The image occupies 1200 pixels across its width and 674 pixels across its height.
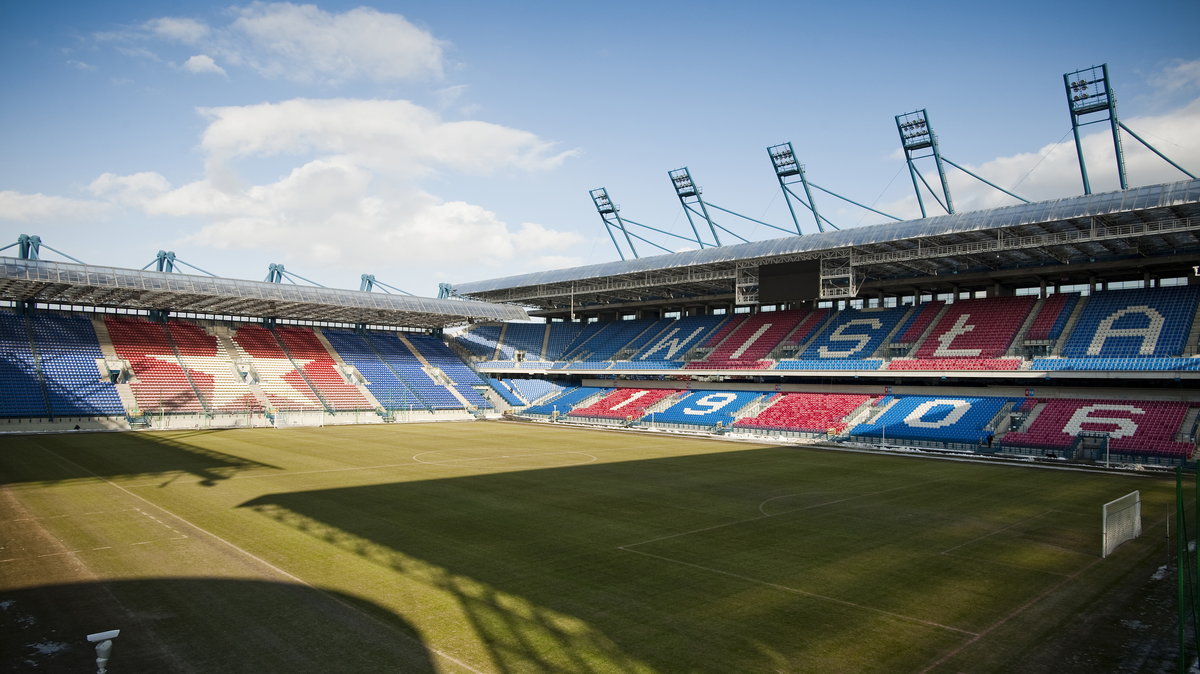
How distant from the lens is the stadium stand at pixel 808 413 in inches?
1791

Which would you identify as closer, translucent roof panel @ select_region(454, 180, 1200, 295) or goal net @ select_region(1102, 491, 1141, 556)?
goal net @ select_region(1102, 491, 1141, 556)

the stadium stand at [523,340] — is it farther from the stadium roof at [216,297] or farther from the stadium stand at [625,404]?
the stadium stand at [625,404]

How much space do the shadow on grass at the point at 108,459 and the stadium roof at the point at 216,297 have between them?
12.2 m

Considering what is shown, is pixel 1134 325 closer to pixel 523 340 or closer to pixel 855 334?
pixel 855 334

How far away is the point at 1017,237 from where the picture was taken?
1617 inches

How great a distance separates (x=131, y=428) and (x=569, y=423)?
30750 mm

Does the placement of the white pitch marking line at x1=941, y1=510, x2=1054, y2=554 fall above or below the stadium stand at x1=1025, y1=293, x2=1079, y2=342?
below

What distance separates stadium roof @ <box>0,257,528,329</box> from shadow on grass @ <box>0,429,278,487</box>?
40.2 feet

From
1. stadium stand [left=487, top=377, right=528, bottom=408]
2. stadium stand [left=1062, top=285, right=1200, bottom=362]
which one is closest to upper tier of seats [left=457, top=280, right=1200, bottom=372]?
stadium stand [left=1062, top=285, right=1200, bottom=362]

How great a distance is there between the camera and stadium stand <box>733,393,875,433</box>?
4550cm

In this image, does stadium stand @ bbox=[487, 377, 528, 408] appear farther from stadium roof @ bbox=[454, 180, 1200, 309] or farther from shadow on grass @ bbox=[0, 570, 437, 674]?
shadow on grass @ bbox=[0, 570, 437, 674]

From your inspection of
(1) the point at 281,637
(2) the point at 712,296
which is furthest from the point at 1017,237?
(1) the point at 281,637

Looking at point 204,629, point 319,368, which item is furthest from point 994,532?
point 319,368

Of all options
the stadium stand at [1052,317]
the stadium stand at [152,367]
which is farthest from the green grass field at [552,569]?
the stadium stand at [152,367]
